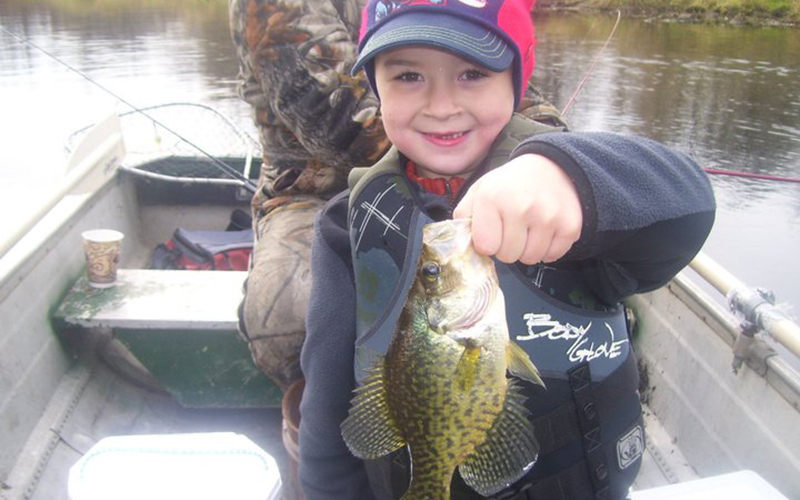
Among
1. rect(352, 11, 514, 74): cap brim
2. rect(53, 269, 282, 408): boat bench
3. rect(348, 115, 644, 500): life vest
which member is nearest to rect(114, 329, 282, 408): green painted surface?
rect(53, 269, 282, 408): boat bench

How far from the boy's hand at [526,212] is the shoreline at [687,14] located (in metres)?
31.2

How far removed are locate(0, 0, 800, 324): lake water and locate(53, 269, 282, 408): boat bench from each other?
165 centimetres

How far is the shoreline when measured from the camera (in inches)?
1222

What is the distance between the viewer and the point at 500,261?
1581 millimetres

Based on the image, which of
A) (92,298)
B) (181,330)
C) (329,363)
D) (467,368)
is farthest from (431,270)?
(92,298)

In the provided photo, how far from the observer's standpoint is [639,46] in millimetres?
25672

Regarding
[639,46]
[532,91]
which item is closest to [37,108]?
[532,91]

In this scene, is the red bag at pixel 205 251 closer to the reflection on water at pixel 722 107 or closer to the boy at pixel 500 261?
the boy at pixel 500 261

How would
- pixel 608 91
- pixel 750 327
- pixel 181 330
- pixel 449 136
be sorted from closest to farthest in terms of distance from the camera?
pixel 449 136, pixel 750 327, pixel 181 330, pixel 608 91

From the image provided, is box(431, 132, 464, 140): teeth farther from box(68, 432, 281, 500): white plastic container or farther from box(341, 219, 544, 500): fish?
box(68, 432, 281, 500): white plastic container

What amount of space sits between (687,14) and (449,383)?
36.6 meters

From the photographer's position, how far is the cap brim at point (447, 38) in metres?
1.72

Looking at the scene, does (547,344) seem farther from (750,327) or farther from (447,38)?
(750,327)

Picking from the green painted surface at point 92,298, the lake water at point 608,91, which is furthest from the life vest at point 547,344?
the lake water at point 608,91
